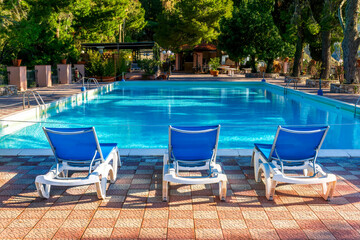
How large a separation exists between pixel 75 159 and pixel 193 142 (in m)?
1.43

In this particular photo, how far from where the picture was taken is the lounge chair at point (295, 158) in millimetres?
3883

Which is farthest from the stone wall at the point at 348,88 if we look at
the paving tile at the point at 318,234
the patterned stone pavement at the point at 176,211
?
the paving tile at the point at 318,234

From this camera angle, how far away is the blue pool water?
8750mm

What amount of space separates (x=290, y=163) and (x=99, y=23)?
86.4 feet

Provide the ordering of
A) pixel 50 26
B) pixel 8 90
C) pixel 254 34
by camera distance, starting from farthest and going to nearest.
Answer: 1. pixel 254 34
2. pixel 50 26
3. pixel 8 90

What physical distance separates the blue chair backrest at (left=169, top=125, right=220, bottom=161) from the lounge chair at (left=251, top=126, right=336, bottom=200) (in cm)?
68

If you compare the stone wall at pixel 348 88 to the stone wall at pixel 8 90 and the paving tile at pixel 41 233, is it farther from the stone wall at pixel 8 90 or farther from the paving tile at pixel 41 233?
the paving tile at pixel 41 233

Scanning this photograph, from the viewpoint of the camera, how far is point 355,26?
1562 cm

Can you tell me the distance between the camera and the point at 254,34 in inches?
1005

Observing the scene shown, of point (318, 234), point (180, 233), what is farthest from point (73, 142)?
point (318, 234)

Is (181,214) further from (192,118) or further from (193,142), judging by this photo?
(192,118)

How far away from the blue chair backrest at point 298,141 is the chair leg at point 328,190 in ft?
1.44

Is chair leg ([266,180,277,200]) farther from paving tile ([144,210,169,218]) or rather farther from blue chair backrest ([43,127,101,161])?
blue chair backrest ([43,127,101,161])

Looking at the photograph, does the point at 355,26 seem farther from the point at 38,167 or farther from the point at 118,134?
the point at 38,167
